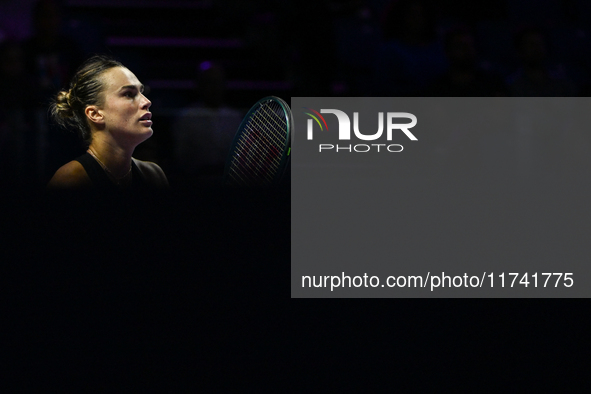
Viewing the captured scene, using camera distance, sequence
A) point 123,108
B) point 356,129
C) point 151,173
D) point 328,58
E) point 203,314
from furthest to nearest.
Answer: point 328,58 → point 151,173 → point 123,108 → point 356,129 → point 203,314

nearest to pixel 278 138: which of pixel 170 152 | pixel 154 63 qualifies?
pixel 170 152

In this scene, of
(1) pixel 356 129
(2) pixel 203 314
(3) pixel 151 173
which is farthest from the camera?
(3) pixel 151 173

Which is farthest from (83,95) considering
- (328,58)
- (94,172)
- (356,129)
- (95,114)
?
(328,58)

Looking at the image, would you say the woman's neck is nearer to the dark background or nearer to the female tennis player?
the female tennis player

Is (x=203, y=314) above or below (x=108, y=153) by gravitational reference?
below

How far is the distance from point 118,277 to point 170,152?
3.88 feet

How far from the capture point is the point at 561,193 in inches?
44.0

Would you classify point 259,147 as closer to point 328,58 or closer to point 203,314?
point 203,314

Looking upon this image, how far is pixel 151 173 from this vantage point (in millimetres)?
1703

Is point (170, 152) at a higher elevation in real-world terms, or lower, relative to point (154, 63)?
lower

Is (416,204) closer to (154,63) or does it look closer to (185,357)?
(185,357)

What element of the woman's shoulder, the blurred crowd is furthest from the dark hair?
the blurred crowd

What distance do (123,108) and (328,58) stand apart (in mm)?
2678

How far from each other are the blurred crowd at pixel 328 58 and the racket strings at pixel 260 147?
0.47 metres
